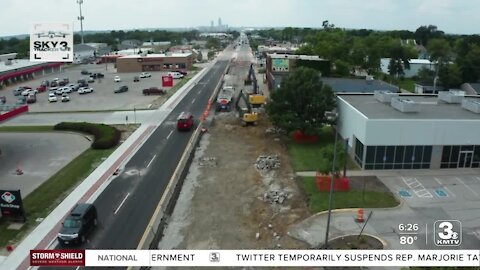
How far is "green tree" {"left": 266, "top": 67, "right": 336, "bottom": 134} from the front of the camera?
41.2m

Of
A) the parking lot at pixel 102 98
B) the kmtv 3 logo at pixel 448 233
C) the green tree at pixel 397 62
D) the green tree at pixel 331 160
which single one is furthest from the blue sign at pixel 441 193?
the green tree at pixel 397 62

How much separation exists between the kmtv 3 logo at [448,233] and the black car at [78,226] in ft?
68.0

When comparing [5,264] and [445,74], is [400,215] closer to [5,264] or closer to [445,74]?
[5,264]

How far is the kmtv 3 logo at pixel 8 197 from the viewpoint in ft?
83.5

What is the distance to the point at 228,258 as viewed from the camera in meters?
21.0

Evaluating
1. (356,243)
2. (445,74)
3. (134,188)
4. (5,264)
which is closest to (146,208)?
(134,188)

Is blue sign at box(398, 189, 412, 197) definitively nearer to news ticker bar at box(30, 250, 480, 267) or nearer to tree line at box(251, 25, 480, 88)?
news ticker bar at box(30, 250, 480, 267)

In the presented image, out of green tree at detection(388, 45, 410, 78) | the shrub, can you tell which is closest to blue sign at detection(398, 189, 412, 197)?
the shrub

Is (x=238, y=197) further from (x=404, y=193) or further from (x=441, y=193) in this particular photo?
(x=441, y=193)

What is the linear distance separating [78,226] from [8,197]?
5862 millimetres

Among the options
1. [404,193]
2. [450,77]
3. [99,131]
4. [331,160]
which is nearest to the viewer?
[331,160]

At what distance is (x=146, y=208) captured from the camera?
27844 mm

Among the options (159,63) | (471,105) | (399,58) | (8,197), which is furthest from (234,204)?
(159,63)

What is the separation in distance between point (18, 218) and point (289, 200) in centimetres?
1845
